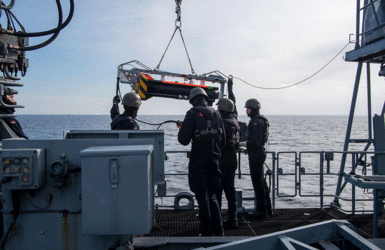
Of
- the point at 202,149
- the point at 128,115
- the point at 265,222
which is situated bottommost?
the point at 265,222

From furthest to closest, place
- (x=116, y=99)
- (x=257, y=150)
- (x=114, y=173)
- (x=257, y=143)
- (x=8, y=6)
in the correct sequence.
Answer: (x=116, y=99), (x=257, y=150), (x=257, y=143), (x=8, y=6), (x=114, y=173)

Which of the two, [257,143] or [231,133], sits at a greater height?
[231,133]

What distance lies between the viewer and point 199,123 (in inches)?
180

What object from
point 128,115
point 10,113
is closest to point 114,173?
point 128,115

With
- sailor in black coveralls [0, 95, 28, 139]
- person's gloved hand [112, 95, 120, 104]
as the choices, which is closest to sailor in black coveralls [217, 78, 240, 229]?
sailor in black coveralls [0, 95, 28, 139]

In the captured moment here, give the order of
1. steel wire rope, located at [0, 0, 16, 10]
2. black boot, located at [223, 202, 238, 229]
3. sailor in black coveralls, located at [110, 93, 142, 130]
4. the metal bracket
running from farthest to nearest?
black boot, located at [223, 202, 238, 229] → sailor in black coveralls, located at [110, 93, 142, 130] → steel wire rope, located at [0, 0, 16, 10] → the metal bracket

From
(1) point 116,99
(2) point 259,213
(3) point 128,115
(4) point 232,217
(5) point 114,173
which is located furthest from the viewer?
(1) point 116,99

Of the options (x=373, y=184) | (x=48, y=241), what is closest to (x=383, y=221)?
(x=373, y=184)

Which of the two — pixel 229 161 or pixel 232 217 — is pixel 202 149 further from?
pixel 232 217

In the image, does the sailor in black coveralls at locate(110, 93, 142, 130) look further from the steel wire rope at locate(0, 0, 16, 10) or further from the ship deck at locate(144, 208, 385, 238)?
the steel wire rope at locate(0, 0, 16, 10)

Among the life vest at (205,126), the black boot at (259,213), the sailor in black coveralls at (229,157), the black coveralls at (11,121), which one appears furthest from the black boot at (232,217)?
the black coveralls at (11,121)

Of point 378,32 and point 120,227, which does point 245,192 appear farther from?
point 120,227

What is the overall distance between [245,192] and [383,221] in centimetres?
852

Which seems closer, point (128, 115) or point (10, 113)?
point (10, 113)
